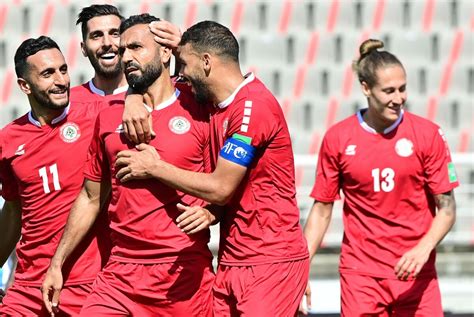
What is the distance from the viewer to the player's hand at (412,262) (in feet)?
18.9

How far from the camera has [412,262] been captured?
227 inches

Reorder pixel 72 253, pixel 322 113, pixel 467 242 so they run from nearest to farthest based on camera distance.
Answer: pixel 72 253
pixel 467 242
pixel 322 113

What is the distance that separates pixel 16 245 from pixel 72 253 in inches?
25.2

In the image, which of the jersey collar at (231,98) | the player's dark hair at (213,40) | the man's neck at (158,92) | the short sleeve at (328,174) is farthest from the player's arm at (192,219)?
the short sleeve at (328,174)

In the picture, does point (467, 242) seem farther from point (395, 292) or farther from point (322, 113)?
point (395, 292)

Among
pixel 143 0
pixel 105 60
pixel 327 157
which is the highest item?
pixel 143 0

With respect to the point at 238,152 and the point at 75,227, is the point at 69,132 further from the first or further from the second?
the point at 238,152

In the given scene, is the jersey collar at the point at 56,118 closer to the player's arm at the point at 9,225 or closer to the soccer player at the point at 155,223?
the player's arm at the point at 9,225

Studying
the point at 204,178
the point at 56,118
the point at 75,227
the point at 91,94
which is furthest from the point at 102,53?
the point at 204,178

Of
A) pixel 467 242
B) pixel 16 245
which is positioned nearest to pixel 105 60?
pixel 16 245

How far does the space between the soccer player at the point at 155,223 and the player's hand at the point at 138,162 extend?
0.23 ft

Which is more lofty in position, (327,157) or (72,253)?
(327,157)

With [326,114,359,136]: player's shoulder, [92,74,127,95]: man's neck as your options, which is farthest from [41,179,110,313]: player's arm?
[326,114,359,136]: player's shoulder

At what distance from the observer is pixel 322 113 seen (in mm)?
12812
